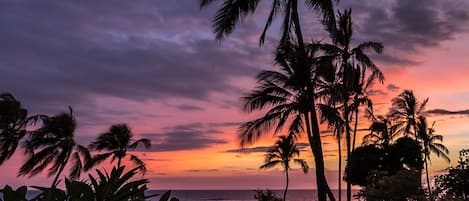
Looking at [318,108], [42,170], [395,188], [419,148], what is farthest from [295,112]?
[419,148]

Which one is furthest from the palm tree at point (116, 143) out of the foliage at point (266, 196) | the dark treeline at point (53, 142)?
→ the foliage at point (266, 196)

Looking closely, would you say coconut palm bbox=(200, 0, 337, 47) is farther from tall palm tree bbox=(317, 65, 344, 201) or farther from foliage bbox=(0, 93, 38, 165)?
foliage bbox=(0, 93, 38, 165)

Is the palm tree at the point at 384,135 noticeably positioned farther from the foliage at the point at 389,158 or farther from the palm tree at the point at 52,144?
the palm tree at the point at 52,144

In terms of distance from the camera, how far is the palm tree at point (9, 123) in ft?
85.3

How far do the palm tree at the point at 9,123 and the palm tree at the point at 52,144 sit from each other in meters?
2.40

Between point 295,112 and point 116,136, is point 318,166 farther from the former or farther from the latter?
point 116,136

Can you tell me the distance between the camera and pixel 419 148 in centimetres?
4003

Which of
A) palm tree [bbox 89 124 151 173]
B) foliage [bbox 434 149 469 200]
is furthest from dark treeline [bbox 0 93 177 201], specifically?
foliage [bbox 434 149 469 200]

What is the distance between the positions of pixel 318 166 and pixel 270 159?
24.6m

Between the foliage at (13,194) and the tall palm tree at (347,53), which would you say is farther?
the tall palm tree at (347,53)

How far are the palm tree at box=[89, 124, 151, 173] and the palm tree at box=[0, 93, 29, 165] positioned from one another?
34.2ft

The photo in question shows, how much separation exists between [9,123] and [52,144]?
4.78 m

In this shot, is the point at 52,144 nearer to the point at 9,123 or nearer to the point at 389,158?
the point at 9,123

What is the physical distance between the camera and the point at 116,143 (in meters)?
38.0
